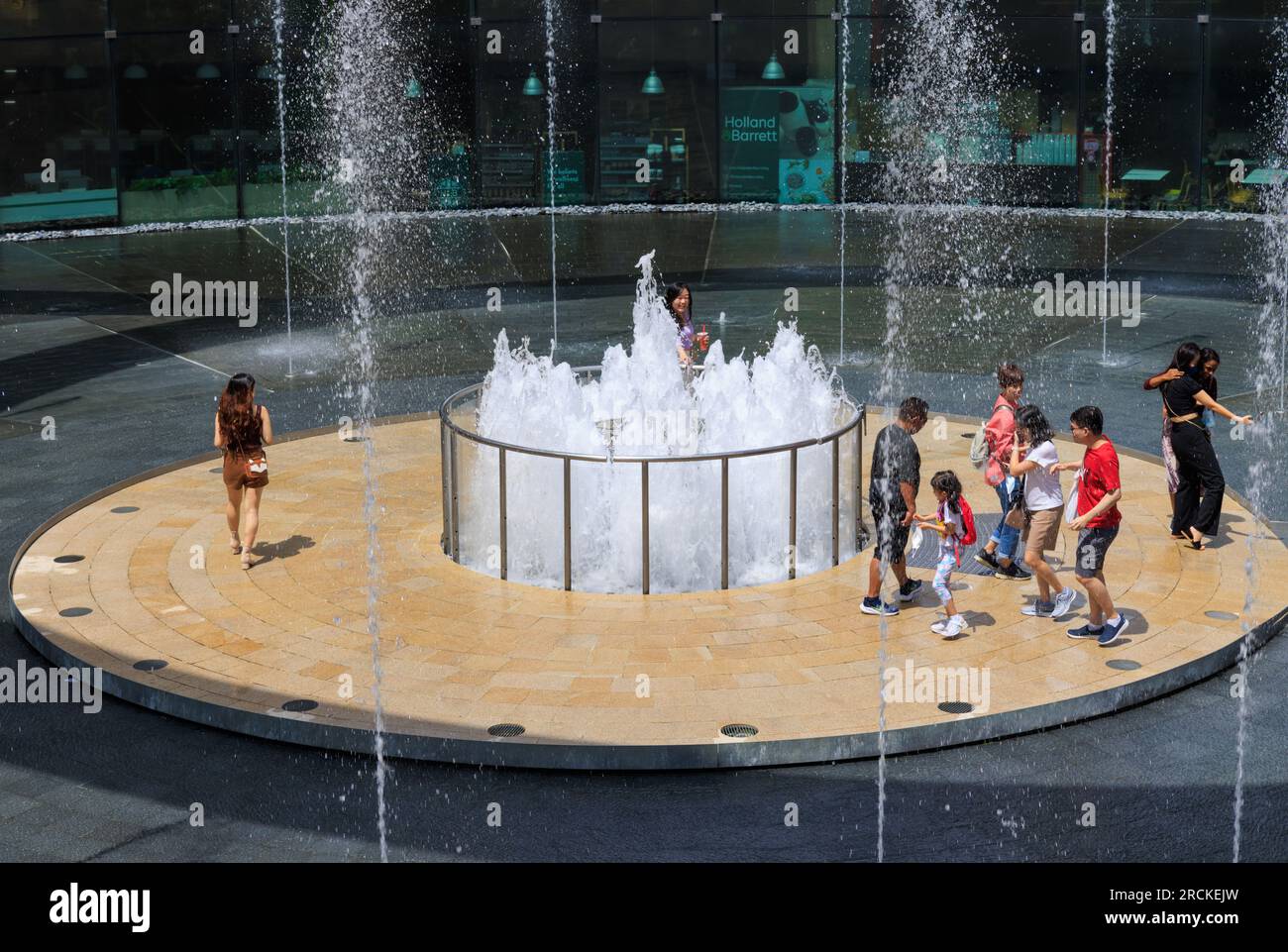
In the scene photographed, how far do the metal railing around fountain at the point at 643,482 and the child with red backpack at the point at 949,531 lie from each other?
118 centimetres

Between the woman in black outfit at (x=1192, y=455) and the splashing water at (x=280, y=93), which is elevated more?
the splashing water at (x=280, y=93)

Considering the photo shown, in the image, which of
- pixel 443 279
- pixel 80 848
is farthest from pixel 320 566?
pixel 443 279

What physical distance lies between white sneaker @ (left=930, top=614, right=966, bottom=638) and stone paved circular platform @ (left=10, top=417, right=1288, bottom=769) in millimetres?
55

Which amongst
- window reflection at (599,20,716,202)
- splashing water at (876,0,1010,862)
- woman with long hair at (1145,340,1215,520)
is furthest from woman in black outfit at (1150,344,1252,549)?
window reflection at (599,20,716,202)

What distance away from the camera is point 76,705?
8.76 meters

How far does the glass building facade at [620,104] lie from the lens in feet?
91.8

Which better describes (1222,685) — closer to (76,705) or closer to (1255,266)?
(76,705)

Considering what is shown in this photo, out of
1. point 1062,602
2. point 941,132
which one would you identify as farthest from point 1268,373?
point 941,132

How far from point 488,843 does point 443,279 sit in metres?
17.2

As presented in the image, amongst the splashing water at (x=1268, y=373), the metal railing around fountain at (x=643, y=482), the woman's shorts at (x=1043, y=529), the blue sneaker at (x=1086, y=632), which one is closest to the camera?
the splashing water at (x=1268, y=373)

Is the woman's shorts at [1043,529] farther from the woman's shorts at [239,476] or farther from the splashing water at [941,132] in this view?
the splashing water at [941,132]

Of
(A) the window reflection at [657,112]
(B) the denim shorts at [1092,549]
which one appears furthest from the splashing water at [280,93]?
(B) the denim shorts at [1092,549]

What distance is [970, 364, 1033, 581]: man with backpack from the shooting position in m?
10.2

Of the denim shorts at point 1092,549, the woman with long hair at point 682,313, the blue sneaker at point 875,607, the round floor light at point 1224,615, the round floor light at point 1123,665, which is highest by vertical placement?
the woman with long hair at point 682,313
